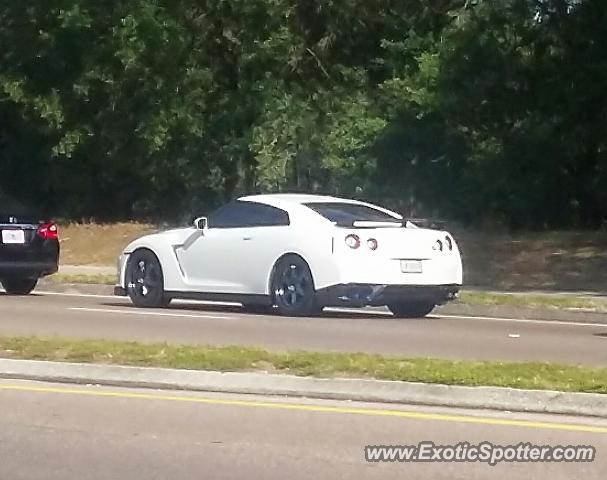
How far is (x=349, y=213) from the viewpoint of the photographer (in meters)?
17.6

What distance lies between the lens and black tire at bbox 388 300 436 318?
18000 mm

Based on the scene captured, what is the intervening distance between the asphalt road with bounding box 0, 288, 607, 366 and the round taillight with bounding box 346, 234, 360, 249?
87 centimetres

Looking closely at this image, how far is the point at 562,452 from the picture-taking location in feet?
29.2

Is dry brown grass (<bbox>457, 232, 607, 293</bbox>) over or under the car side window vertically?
under

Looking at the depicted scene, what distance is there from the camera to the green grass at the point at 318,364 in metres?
10.6

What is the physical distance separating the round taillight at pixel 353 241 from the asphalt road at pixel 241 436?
5.91 m

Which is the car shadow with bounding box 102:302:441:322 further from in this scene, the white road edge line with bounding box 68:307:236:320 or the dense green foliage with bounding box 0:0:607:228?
the dense green foliage with bounding box 0:0:607:228

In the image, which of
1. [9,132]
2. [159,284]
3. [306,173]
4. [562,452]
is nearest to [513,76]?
[306,173]

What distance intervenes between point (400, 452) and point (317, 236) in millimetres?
8019

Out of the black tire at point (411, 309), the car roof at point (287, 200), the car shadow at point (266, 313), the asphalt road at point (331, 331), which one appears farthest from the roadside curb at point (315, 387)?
the black tire at point (411, 309)

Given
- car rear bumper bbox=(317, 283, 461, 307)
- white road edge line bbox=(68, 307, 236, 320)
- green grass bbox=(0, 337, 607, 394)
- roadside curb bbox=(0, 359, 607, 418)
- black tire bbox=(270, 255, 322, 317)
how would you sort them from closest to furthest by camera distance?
roadside curb bbox=(0, 359, 607, 418)
green grass bbox=(0, 337, 607, 394)
car rear bumper bbox=(317, 283, 461, 307)
black tire bbox=(270, 255, 322, 317)
white road edge line bbox=(68, 307, 236, 320)

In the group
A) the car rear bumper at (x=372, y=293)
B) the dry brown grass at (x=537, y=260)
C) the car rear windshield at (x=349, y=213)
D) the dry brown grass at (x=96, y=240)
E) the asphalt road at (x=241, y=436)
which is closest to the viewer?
the asphalt road at (x=241, y=436)

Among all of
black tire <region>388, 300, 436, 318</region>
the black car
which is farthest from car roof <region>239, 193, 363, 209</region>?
the black car

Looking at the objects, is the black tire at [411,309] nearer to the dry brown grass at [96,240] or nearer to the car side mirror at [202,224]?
the car side mirror at [202,224]
